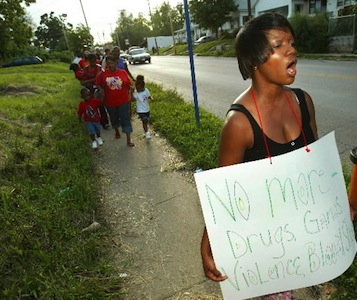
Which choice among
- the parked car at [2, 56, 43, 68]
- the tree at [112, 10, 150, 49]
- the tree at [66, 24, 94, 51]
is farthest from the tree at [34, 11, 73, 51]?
the parked car at [2, 56, 43, 68]

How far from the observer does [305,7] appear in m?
33.9

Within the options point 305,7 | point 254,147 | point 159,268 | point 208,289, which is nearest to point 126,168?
point 159,268

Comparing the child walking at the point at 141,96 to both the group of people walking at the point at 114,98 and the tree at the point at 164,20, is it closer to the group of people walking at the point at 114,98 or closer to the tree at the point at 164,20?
the group of people walking at the point at 114,98

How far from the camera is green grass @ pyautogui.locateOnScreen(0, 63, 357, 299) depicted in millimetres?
2479

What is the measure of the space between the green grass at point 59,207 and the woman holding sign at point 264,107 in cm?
143

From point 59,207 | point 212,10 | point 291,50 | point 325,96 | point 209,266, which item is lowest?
point 325,96

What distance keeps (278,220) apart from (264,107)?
477mm

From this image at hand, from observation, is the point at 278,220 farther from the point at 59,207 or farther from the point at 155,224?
the point at 59,207

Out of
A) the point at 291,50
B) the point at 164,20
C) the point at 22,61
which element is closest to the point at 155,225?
the point at 291,50

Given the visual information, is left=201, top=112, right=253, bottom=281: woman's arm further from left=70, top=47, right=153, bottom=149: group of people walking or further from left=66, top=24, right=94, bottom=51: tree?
left=66, top=24, right=94, bottom=51: tree

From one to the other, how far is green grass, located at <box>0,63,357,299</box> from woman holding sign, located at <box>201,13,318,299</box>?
1.43m

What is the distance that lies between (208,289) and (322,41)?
20838 mm

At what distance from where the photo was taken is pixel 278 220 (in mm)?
1220

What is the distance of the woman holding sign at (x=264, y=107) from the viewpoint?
48.6 inches
